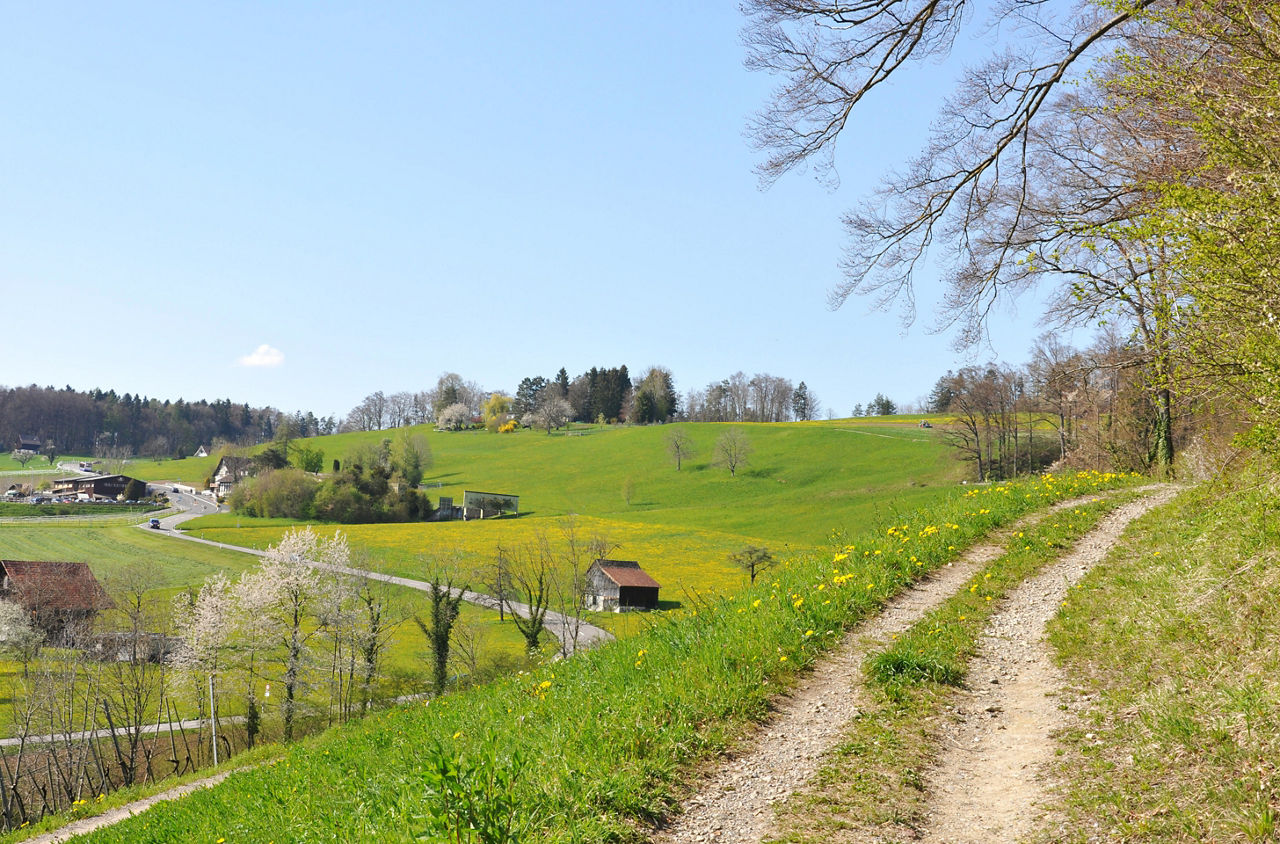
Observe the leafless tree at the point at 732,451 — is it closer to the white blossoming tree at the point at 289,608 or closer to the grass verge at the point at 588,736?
the white blossoming tree at the point at 289,608

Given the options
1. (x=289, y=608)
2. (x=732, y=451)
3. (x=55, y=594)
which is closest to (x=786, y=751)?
(x=289, y=608)

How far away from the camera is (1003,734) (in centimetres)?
647

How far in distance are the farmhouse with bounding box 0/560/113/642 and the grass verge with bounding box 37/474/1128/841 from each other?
42463 mm

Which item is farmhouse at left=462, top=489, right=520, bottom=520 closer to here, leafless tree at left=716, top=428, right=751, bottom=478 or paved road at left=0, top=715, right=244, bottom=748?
leafless tree at left=716, top=428, right=751, bottom=478

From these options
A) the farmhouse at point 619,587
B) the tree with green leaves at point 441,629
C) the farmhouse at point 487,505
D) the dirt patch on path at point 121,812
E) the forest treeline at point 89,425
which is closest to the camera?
the dirt patch on path at point 121,812

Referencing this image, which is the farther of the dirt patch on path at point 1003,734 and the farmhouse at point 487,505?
the farmhouse at point 487,505

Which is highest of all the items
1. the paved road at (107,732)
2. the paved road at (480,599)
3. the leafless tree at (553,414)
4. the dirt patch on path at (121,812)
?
the leafless tree at (553,414)

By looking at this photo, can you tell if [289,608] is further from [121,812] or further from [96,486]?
[96,486]

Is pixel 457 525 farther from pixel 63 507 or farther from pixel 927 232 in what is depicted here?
pixel 927 232

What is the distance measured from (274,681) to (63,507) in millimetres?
78114

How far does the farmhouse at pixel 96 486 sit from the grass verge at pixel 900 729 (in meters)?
134

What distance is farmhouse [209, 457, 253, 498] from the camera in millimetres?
121062

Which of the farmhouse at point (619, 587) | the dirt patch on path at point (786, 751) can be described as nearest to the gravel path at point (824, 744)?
the dirt patch on path at point (786, 751)

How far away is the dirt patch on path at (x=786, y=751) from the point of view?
5.27 m
